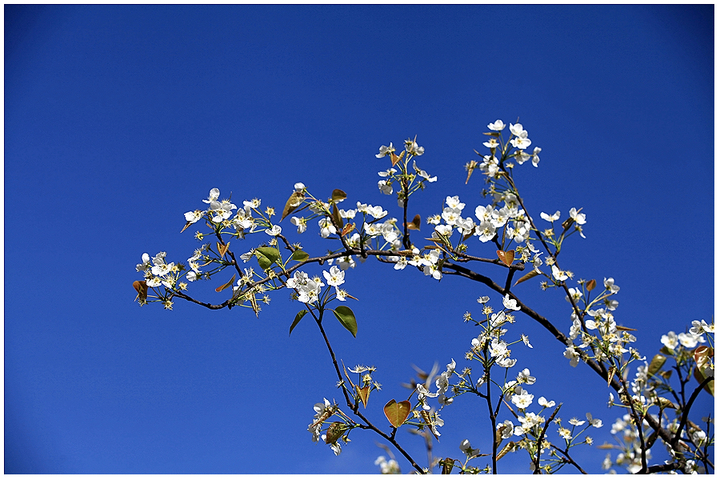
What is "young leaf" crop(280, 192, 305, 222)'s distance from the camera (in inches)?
64.0

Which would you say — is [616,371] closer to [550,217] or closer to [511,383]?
[511,383]

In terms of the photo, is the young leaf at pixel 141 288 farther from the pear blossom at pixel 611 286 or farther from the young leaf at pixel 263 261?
the pear blossom at pixel 611 286

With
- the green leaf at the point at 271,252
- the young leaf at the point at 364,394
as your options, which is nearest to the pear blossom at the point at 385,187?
the green leaf at the point at 271,252

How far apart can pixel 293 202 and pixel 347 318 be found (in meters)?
0.46

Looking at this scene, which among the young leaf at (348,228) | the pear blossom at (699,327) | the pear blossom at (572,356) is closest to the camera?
the pear blossom at (699,327)

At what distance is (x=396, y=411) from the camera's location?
1460 mm

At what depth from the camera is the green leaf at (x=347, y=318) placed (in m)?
1.56

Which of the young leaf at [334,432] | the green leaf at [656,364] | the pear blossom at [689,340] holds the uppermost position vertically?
the pear blossom at [689,340]

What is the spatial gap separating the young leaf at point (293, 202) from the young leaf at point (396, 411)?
2.45 ft

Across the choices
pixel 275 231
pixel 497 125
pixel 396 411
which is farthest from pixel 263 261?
pixel 497 125

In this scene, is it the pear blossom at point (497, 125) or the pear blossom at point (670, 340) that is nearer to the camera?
the pear blossom at point (670, 340)

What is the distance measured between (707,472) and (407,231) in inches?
46.6

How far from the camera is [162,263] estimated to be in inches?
65.2

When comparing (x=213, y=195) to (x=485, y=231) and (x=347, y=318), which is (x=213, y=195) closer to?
(x=347, y=318)
